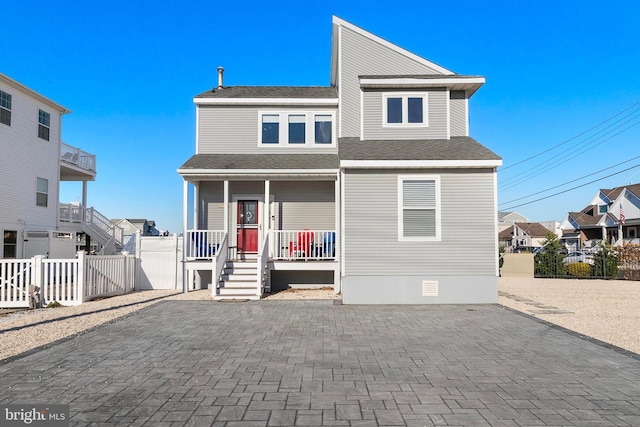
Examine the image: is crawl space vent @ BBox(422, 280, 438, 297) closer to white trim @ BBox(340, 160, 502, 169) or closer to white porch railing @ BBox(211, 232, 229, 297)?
white trim @ BBox(340, 160, 502, 169)

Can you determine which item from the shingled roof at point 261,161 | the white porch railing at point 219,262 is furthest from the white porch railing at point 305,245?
the shingled roof at point 261,161

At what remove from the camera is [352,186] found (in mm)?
10719

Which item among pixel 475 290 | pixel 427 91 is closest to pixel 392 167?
pixel 427 91

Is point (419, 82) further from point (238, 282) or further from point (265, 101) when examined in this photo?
point (238, 282)

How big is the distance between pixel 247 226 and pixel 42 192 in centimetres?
1118

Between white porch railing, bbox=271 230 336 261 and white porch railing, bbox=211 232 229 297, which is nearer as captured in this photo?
white porch railing, bbox=211 232 229 297

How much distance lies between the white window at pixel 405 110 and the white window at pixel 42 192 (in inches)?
631

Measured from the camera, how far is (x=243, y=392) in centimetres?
440

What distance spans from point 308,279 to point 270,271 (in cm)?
144

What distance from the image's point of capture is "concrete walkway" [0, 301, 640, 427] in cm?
386

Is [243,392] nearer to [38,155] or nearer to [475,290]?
[475,290]

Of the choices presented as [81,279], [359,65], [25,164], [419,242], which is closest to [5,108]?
[25,164]

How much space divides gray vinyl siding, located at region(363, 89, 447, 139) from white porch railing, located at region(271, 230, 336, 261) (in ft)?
11.7

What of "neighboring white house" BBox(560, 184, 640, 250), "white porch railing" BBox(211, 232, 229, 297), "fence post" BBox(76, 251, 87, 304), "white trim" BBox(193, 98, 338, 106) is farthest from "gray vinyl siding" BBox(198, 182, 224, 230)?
"neighboring white house" BBox(560, 184, 640, 250)
